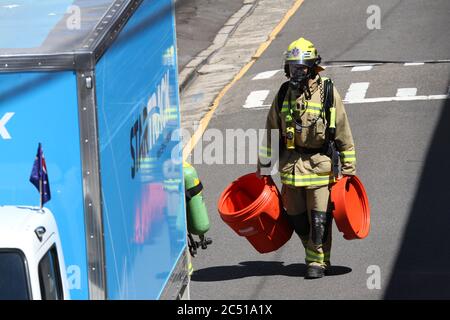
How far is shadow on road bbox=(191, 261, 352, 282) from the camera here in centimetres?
1023

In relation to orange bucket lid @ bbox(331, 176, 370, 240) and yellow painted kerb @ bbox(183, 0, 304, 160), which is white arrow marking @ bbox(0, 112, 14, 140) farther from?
yellow painted kerb @ bbox(183, 0, 304, 160)

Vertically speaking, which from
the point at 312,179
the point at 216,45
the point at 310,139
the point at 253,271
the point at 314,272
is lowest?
the point at 216,45

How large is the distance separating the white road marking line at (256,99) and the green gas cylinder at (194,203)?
739cm

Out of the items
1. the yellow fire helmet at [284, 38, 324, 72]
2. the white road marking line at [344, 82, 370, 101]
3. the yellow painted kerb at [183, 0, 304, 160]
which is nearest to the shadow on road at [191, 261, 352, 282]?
the yellow fire helmet at [284, 38, 324, 72]

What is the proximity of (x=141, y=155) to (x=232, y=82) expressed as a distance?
1242 cm

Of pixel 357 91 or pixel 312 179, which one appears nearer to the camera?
pixel 312 179

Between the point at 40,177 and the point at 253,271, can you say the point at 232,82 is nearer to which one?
the point at 253,271

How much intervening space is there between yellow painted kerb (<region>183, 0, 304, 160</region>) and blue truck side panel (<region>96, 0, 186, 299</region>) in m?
7.06

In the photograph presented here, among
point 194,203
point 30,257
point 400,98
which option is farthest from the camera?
point 400,98

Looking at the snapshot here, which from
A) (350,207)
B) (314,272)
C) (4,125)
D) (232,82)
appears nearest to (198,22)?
(232,82)

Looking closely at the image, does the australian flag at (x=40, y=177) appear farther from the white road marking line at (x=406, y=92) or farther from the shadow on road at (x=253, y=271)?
the white road marking line at (x=406, y=92)

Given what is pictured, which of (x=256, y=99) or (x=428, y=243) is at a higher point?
(x=428, y=243)

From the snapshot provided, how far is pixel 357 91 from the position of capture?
1709cm

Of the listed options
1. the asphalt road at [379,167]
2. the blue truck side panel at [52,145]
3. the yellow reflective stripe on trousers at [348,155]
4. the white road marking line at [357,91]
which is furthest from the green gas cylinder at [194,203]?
the white road marking line at [357,91]
